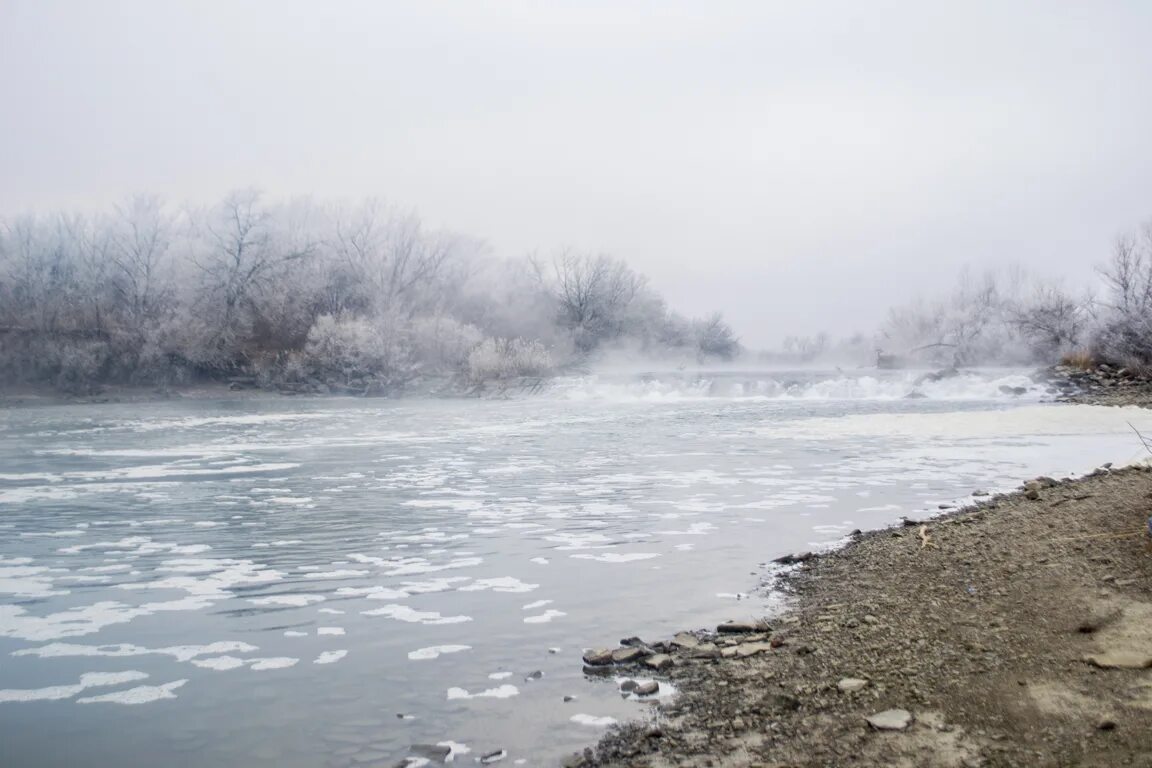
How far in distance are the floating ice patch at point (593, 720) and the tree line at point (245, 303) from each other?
45.8m

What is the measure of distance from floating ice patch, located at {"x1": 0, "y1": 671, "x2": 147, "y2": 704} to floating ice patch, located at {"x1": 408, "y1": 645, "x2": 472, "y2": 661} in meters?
1.60

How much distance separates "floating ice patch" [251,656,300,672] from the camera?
5281mm

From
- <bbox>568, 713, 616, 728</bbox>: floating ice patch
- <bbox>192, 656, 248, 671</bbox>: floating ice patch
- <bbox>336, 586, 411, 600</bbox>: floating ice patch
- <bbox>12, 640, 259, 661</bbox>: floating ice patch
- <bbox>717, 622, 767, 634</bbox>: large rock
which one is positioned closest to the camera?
<bbox>568, 713, 616, 728</bbox>: floating ice patch

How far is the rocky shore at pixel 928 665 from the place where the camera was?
3820mm

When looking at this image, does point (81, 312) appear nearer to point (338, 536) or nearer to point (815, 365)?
point (338, 536)

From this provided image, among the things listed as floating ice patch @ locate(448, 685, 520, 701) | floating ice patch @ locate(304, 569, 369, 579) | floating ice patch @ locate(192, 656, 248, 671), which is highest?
floating ice patch @ locate(448, 685, 520, 701)

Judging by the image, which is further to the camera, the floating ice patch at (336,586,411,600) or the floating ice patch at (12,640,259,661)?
the floating ice patch at (336,586,411,600)

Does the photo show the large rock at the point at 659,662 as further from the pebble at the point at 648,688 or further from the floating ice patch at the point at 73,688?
the floating ice patch at the point at 73,688

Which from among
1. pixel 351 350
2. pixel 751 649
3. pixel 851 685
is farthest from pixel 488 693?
pixel 351 350

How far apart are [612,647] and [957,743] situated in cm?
228

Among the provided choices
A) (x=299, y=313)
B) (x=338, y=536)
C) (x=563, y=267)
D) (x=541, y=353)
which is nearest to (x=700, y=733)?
(x=338, y=536)

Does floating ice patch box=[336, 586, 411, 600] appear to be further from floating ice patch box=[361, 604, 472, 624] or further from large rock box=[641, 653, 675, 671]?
large rock box=[641, 653, 675, 671]

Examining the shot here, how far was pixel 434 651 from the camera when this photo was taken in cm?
559

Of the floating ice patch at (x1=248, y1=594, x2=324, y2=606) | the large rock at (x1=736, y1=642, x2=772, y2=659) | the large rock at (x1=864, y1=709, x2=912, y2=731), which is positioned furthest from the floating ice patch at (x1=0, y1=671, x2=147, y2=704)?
the large rock at (x1=864, y1=709, x2=912, y2=731)
